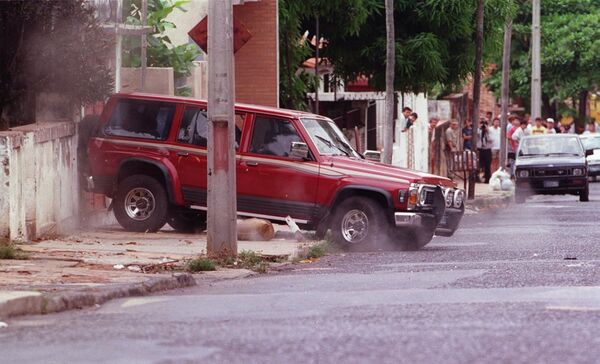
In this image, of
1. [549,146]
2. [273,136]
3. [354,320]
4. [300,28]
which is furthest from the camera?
[549,146]

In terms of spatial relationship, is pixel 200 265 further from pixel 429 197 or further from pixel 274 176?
pixel 429 197

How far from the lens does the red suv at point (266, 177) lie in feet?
63.6

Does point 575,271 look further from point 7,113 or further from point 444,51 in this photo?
point 444,51

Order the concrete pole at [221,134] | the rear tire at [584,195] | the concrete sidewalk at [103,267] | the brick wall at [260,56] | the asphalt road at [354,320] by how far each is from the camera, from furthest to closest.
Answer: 1. the rear tire at [584,195]
2. the brick wall at [260,56]
3. the concrete pole at [221,134]
4. the concrete sidewalk at [103,267]
5. the asphalt road at [354,320]

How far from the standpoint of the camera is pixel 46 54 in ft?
64.7

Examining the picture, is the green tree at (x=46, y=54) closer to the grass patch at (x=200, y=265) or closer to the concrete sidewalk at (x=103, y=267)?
the concrete sidewalk at (x=103, y=267)

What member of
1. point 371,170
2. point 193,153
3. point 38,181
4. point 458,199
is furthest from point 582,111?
point 38,181

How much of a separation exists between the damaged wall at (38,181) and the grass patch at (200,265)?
98.7 inches

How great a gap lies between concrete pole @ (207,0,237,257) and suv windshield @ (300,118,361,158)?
10.6 ft

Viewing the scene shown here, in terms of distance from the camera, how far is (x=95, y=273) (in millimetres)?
14453

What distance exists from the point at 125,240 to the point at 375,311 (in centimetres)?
904

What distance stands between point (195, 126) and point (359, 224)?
2.75 metres

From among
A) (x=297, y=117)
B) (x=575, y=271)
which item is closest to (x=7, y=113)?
(x=297, y=117)

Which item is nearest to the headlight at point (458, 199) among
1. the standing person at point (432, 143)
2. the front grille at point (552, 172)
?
the front grille at point (552, 172)
